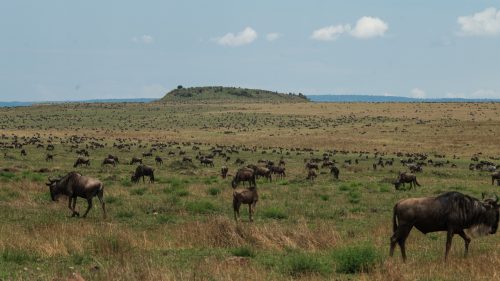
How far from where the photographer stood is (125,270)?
9891 millimetres

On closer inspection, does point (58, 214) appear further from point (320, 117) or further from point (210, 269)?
point (320, 117)

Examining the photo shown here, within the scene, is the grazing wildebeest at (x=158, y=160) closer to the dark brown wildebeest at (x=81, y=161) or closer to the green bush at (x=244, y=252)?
the dark brown wildebeest at (x=81, y=161)

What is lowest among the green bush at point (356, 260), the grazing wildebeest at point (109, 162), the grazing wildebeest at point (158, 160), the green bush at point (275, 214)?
the grazing wildebeest at point (158, 160)

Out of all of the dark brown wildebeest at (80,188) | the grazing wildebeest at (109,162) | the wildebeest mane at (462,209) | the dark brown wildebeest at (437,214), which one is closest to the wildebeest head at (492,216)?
the wildebeest mane at (462,209)

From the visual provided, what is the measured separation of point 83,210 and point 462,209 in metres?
14.2

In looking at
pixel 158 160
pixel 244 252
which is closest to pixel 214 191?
pixel 244 252

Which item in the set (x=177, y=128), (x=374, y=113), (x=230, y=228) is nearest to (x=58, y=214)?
(x=230, y=228)

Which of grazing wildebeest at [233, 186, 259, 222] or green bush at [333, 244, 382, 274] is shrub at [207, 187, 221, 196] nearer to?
grazing wildebeest at [233, 186, 259, 222]

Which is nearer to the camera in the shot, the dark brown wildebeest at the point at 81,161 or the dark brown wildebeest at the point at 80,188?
the dark brown wildebeest at the point at 80,188

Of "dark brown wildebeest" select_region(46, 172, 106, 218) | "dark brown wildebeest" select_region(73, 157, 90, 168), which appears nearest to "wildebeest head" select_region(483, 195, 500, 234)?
"dark brown wildebeest" select_region(46, 172, 106, 218)

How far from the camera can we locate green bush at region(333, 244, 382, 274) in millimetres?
11070

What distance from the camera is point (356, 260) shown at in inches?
436

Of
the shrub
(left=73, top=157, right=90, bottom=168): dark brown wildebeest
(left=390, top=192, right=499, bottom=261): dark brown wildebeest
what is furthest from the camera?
(left=73, top=157, right=90, bottom=168): dark brown wildebeest

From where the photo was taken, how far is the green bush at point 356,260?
436 inches
